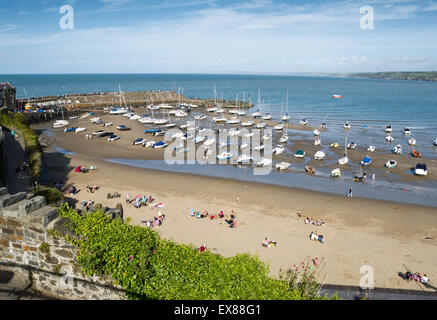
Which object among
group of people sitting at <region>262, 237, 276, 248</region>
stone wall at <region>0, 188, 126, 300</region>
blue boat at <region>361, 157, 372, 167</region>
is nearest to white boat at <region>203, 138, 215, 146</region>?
blue boat at <region>361, 157, 372, 167</region>

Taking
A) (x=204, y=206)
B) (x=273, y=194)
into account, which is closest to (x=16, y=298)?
(x=204, y=206)

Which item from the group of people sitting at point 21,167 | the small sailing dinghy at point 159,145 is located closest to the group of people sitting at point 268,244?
the group of people sitting at point 21,167

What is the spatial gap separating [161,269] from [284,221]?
1769 cm

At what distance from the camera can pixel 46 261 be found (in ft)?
26.9

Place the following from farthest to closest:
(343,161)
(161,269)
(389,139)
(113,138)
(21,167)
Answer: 1. (389,139)
2. (113,138)
3. (343,161)
4. (21,167)
5. (161,269)

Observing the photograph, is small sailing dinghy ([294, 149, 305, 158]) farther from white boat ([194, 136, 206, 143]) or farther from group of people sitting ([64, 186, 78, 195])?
group of people sitting ([64, 186, 78, 195])

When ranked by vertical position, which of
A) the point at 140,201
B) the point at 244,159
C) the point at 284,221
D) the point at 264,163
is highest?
the point at 244,159

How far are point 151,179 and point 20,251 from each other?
85.4ft

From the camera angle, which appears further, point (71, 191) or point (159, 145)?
point (159, 145)

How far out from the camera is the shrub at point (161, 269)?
748cm

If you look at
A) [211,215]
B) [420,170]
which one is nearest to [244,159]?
[211,215]

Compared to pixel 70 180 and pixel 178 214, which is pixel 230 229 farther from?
pixel 70 180

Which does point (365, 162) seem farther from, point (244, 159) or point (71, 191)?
point (71, 191)

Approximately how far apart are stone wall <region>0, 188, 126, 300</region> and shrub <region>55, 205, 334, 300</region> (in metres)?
0.36
